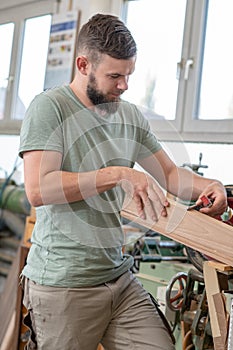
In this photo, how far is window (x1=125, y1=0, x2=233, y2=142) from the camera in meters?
2.54

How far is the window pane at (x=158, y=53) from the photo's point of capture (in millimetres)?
2789

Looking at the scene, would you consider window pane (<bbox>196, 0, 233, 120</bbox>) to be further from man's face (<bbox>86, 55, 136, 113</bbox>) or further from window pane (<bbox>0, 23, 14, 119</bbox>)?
window pane (<bbox>0, 23, 14, 119</bbox>)

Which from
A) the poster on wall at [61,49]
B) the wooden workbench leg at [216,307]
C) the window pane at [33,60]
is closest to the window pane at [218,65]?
the poster on wall at [61,49]

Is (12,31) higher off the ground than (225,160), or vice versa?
(12,31)

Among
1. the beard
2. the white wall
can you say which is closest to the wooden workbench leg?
the beard

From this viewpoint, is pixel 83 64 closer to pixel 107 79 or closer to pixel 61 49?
pixel 107 79

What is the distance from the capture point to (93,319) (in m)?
1.46

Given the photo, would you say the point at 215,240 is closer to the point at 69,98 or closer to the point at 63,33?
the point at 69,98

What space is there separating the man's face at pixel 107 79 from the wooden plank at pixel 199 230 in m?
0.34

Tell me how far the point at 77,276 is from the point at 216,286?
37 cm

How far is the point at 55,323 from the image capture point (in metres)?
1.44

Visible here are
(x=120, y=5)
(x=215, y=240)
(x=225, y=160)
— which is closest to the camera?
(x=215, y=240)

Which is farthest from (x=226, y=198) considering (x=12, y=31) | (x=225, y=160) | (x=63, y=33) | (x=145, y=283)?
(x=12, y=31)

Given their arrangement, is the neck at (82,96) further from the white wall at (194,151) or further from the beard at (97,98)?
the white wall at (194,151)
